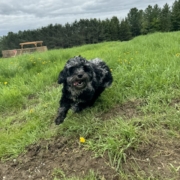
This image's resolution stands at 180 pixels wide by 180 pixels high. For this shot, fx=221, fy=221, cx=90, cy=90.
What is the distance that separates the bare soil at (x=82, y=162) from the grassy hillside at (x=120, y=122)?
0.4 inches

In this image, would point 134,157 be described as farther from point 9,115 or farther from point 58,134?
point 9,115

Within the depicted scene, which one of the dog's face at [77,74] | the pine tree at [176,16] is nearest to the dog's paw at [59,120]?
the dog's face at [77,74]

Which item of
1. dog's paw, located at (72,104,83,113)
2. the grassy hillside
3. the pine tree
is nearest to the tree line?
the pine tree

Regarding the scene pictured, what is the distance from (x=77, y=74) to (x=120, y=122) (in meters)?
0.92

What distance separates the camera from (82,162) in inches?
97.5

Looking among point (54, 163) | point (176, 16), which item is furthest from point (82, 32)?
point (54, 163)

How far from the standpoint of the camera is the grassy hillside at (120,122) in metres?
2.33

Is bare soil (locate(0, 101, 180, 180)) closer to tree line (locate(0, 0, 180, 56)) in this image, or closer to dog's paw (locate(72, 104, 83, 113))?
dog's paw (locate(72, 104, 83, 113))

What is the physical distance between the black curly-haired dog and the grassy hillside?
188 millimetres

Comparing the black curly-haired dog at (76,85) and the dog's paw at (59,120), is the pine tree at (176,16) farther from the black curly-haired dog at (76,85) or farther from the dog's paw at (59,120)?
the dog's paw at (59,120)

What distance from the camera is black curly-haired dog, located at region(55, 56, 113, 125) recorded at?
326 cm

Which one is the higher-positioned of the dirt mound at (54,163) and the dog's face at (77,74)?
the dog's face at (77,74)

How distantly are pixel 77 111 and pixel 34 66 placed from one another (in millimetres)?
4247

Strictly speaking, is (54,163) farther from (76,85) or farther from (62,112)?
(76,85)
